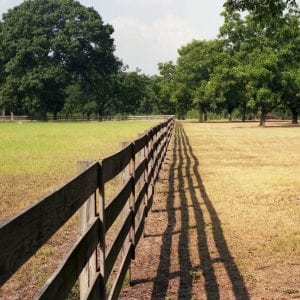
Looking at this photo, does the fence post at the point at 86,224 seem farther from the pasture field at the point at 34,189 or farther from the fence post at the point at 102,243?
the pasture field at the point at 34,189

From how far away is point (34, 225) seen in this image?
2.15 meters

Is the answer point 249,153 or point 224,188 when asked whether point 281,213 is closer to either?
point 224,188

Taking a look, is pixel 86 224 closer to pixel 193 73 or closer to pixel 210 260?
pixel 210 260

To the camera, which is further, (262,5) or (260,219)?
(262,5)

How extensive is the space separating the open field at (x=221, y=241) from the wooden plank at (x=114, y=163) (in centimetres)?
125

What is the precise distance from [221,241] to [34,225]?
5.41 m

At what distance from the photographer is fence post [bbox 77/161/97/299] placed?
11.1ft

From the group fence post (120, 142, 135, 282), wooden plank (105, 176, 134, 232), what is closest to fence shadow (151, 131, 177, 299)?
fence post (120, 142, 135, 282)

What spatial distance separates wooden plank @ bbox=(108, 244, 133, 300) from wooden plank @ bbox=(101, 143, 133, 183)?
2.93 feet

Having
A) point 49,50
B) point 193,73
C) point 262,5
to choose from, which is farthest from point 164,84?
point 262,5

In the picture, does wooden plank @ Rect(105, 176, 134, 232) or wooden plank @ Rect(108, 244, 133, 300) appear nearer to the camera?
wooden plank @ Rect(105, 176, 134, 232)

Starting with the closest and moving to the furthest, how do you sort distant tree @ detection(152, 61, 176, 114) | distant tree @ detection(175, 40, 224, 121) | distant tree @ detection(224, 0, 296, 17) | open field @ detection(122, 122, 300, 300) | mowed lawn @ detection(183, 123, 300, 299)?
open field @ detection(122, 122, 300, 300), mowed lawn @ detection(183, 123, 300, 299), distant tree @ detection(224, 0, 296, 17), distant tree @ detection(175, 40, 224, 121), distant tree @ detection(152, 61, 176, 114)

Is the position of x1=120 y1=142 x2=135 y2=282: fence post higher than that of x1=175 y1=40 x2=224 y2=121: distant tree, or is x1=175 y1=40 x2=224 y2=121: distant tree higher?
x1=175 y1=40 x2=224 y2=121: distant tree

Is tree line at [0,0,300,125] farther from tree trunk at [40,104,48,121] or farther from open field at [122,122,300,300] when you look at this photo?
open field at [122,122,300,300]
